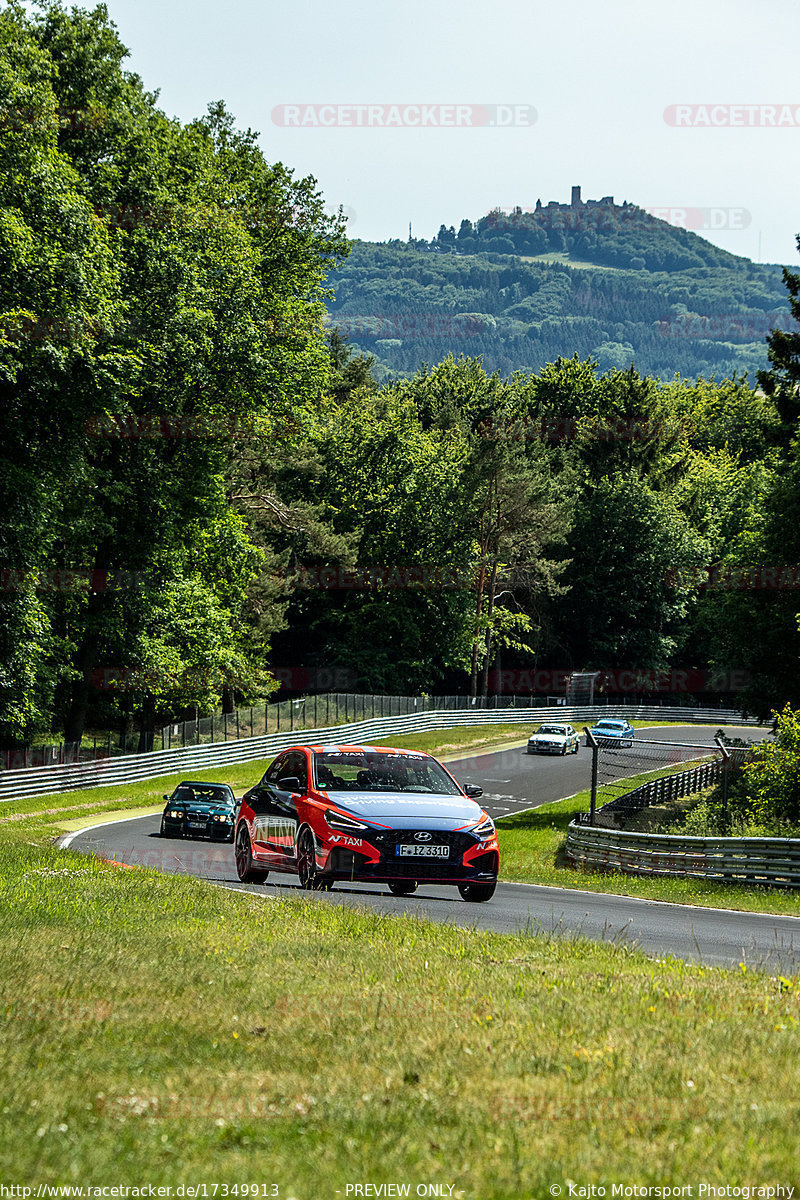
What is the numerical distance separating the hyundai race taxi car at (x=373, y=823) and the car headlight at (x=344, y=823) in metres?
0.01

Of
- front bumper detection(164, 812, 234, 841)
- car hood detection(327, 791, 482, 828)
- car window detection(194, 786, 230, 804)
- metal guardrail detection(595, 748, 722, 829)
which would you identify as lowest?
metal guardrail detection(595, 748, 722, 829)

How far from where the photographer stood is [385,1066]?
5.44 m

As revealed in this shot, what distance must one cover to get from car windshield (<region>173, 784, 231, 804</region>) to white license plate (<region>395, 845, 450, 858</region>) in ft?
54.1

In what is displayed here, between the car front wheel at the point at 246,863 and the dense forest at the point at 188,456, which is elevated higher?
the dense forest at the point at 188,456

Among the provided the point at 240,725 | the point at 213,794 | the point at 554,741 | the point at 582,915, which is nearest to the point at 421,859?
the point at 582,915

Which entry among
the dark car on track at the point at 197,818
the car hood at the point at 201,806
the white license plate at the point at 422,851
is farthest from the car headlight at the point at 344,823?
the car hood at the point at 201,806

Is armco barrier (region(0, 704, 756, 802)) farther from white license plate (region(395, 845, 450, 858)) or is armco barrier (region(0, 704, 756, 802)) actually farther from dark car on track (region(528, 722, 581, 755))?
white license plate (region(395, 845, 450, 858))

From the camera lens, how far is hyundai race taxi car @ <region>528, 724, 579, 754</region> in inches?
2229

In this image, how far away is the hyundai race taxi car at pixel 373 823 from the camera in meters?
12.3

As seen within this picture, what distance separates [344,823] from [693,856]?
11188 mm

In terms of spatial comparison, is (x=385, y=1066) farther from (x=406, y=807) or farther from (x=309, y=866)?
(x=309, y=866)

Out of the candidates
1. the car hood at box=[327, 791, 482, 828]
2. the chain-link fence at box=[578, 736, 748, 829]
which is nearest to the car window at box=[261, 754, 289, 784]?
the car hood at box=[327, 791, 482, 828]

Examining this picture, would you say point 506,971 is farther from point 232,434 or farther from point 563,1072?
point 232,434

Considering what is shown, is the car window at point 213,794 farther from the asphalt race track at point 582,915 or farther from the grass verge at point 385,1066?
the grass verge at point 385,1066
